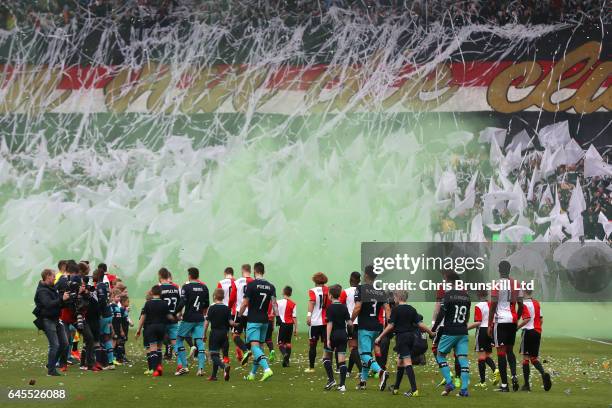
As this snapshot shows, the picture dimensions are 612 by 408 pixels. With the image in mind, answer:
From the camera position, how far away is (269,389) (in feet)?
58.3

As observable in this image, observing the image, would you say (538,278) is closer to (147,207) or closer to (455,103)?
(455,103)

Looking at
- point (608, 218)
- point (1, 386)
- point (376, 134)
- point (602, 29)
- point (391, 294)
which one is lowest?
point (1, 386)

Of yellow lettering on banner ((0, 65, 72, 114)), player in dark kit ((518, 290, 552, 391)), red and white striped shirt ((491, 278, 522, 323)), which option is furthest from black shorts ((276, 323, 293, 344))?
yellow lettering on banner ((0, 65, 72, 114))

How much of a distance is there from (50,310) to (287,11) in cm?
1919

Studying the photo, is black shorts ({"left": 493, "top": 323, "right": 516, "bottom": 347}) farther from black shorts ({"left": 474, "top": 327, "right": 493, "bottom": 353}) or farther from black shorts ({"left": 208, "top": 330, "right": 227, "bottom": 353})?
black shorts ({"left": 208, "top": 330, "right": 227, "bottom": 353})

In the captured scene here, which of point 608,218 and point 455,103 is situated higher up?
point 455,103

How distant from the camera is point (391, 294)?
762 inches

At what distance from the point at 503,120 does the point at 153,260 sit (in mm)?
12462

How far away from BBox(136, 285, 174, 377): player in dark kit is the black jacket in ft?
5.36

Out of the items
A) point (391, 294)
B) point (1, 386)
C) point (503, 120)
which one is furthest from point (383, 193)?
point (1, 386)

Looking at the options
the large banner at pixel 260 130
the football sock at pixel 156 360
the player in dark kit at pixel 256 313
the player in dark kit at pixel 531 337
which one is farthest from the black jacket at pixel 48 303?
the large banner at pixel 260 130

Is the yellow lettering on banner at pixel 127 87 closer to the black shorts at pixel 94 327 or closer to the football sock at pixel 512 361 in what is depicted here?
the black shorts at pixel 94 327

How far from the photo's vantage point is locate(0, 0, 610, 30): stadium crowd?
35.0m

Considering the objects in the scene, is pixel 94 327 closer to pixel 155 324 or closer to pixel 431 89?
pixel 155 324
